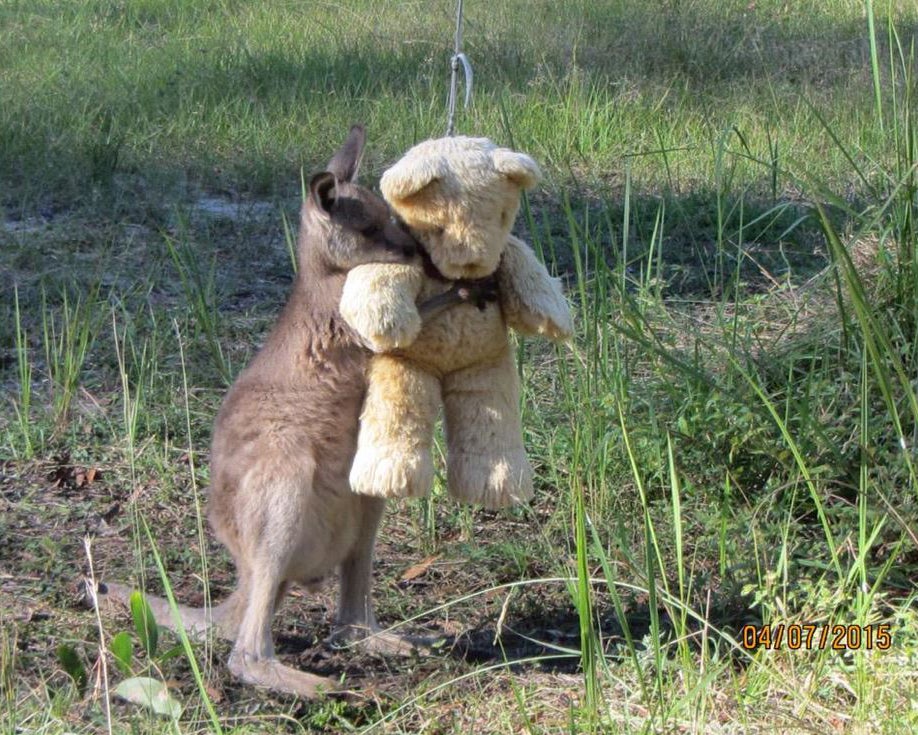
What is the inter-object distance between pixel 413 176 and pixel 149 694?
127cm

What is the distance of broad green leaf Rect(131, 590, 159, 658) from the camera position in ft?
9.82

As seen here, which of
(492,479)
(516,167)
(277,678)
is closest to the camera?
(516,167)

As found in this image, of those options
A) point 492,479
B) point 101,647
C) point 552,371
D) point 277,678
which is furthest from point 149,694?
point 552,371

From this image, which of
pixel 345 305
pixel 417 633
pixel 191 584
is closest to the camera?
pixel 345 305

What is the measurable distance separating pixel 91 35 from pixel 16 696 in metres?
7.16

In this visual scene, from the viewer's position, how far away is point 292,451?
10.3ft

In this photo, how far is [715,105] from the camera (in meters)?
7.88

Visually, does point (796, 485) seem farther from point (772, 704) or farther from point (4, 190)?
point (4, 190)

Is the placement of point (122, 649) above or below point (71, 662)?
above

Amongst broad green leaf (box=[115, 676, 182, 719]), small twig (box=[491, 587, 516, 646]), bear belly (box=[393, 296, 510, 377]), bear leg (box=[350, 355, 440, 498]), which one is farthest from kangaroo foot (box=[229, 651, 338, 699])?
bear belly (box=[393, 296, 510, 377])

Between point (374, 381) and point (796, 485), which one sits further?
point (796, 485)

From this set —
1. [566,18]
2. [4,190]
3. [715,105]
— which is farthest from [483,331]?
[566,18]

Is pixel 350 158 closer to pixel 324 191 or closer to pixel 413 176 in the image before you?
pixel 324 191
